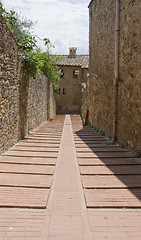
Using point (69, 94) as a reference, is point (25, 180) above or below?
below

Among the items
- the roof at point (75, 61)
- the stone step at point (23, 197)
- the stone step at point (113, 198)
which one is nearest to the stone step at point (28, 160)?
the stone step at point (23, 197)

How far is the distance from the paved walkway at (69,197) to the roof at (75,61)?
25.4m

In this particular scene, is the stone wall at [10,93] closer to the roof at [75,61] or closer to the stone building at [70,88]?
the roof at [75,61]

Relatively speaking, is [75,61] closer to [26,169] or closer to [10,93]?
[10,93]

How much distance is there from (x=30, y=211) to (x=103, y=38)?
7157 mm

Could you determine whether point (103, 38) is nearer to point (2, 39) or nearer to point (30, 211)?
point (2, 39)

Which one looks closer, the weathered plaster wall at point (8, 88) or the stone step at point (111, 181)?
the stone step at point (111, 181)

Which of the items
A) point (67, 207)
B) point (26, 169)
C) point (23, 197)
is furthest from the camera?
point (26, 169)

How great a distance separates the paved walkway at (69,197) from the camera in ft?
7.00

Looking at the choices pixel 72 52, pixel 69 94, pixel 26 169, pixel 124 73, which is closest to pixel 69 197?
pixel 26 169

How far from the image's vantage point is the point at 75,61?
30.5 meters

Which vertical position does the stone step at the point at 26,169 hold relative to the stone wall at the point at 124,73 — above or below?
below

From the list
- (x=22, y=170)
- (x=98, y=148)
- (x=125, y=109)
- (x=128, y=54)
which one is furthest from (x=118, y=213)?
(x=128, y=54)

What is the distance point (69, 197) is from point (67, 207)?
0.82 feet
